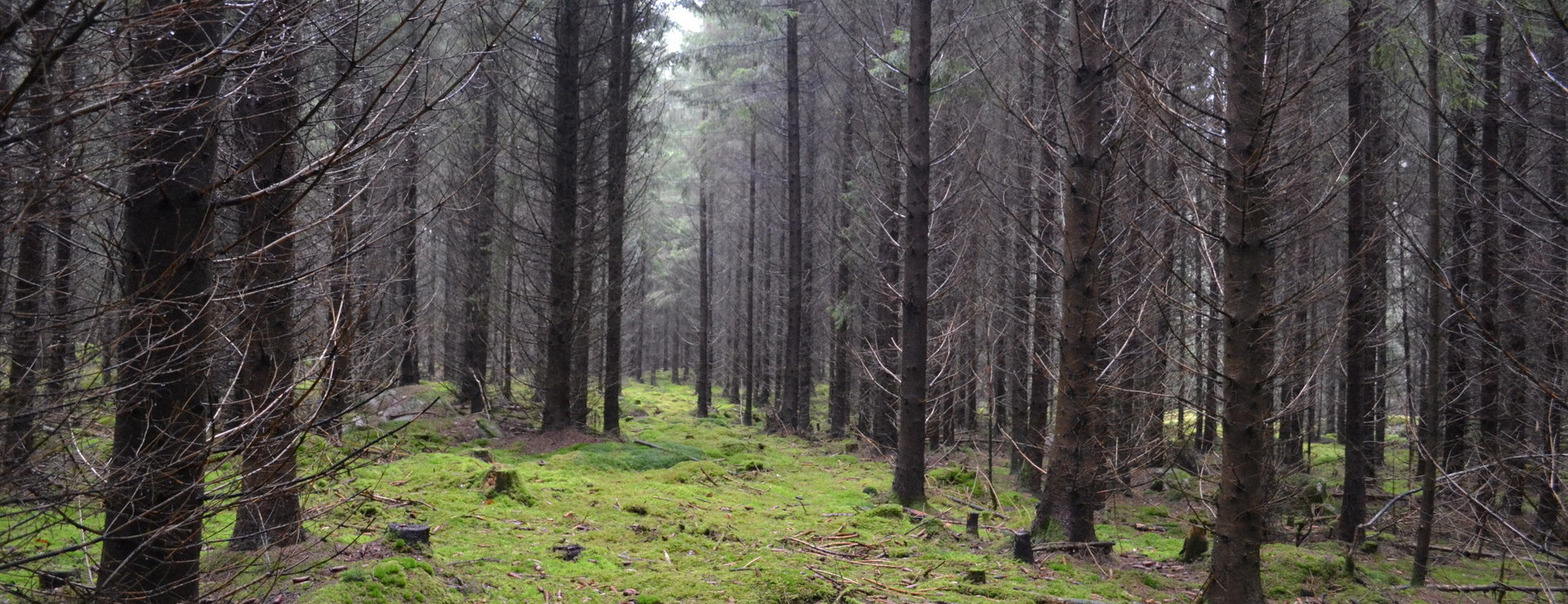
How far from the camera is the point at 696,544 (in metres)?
6.57

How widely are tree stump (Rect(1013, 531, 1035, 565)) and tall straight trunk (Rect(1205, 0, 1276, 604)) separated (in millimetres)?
1878

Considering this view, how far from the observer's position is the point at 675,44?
2231cm

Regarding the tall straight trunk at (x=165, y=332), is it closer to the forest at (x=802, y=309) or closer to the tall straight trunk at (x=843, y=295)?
the forest at (x=802, y=309)

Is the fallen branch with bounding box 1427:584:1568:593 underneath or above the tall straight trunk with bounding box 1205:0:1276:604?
underneath

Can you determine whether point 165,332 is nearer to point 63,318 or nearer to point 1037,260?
point 63,318

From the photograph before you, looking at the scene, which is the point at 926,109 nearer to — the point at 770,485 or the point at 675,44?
the point at 770,485

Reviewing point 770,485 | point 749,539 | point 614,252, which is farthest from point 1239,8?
point 614,252

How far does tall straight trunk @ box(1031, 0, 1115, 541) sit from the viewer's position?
689cm

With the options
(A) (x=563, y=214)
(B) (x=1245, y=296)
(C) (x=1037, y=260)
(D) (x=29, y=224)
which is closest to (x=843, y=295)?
(A) (x=563, y=214)

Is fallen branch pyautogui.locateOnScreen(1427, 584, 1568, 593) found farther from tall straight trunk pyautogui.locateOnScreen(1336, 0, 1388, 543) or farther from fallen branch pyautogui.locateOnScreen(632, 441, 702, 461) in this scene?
fallen branch pyautogui.locateOnScreen(632, 441, 702, 461)

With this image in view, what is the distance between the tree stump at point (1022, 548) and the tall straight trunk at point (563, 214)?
7654 millimetres

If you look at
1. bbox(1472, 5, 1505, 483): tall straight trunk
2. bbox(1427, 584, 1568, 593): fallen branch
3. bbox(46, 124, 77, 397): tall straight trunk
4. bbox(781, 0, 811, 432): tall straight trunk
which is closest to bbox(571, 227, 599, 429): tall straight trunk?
bbox(781, 0, 811, 432): tall straight trunk

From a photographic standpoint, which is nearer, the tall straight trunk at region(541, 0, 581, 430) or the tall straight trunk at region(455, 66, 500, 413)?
the tall straight trunk at region(541, 0, 581, 430)

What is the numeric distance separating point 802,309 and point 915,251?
1106 centimetres
